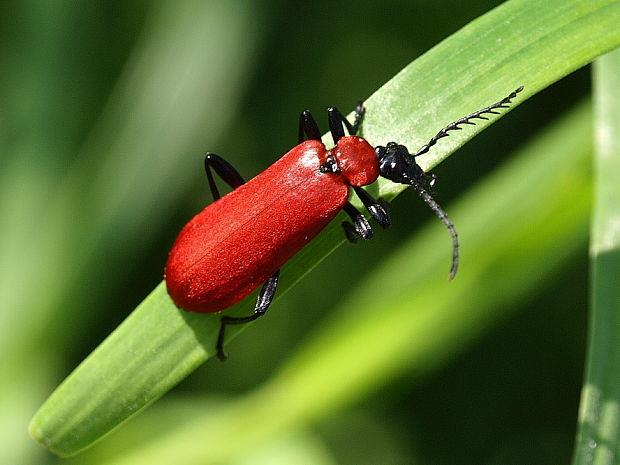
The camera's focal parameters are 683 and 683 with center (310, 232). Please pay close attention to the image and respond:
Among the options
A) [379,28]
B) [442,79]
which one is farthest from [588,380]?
[379,28]

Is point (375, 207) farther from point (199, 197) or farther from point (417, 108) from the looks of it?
point (199, 197)

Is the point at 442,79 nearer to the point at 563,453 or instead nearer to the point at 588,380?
the point at 588,380

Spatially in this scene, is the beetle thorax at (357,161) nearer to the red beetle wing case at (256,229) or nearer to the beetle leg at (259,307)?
the red beetle wing case at (256,229)

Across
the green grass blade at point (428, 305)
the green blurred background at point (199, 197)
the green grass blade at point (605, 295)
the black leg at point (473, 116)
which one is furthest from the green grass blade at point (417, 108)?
the green blurred background at point (199, 197)

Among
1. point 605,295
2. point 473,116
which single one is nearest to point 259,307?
point 473,116

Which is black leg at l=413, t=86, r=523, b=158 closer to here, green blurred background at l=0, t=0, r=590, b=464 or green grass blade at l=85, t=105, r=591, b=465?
green grass blade at l=85, t=105, r=591, b=465

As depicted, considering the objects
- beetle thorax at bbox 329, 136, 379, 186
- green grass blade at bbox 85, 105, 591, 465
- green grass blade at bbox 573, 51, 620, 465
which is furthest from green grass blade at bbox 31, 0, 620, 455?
green grass blade at bbox 85, 105, 591, 465
